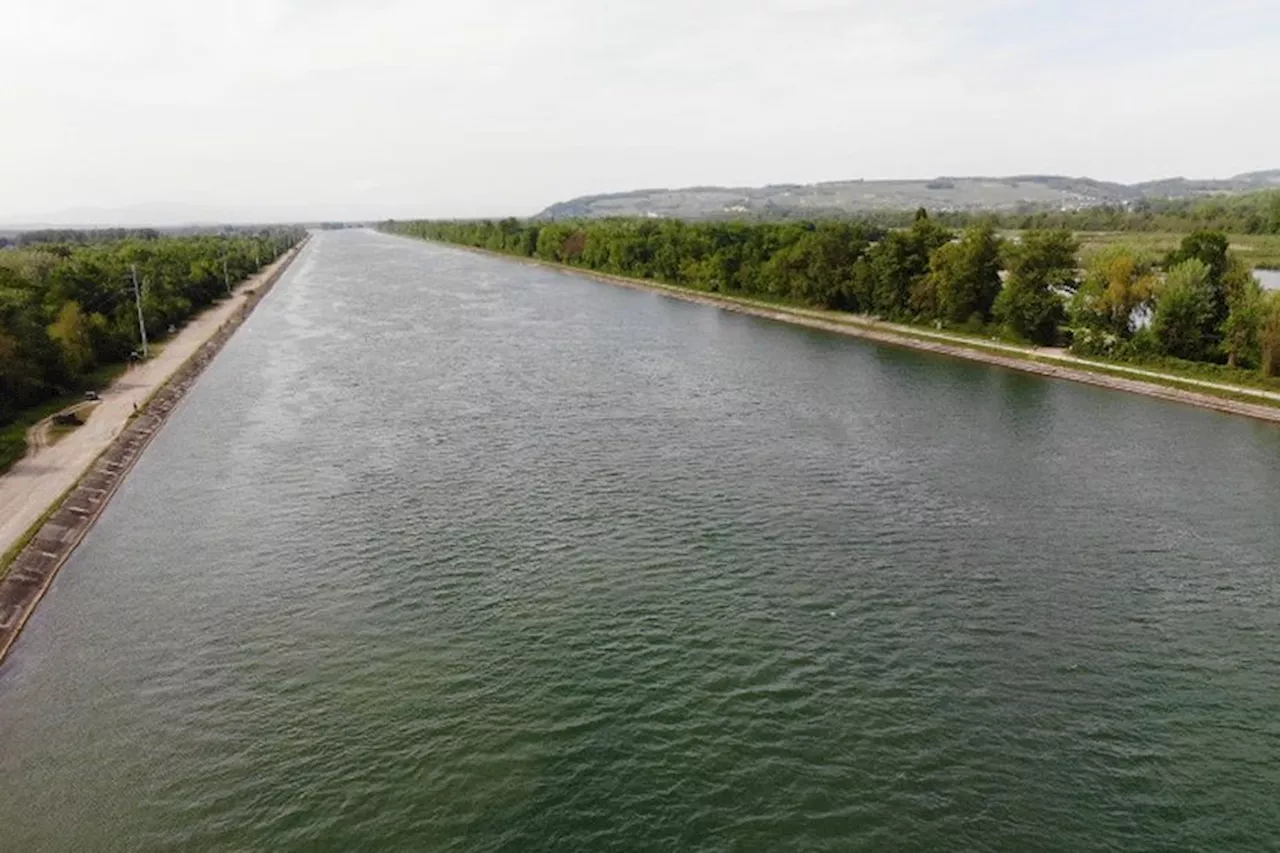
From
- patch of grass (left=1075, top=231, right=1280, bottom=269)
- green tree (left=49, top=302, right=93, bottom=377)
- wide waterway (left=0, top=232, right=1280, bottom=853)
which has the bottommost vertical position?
wide waterway (left=0, top=232, right=1280, bottom=853)

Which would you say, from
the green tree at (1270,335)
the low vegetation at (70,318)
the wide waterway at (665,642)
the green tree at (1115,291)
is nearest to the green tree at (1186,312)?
the green tree at (1115,291)

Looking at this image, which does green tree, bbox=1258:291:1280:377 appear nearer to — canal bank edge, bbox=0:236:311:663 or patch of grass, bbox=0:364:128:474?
canal bank edge, bbox=0:236:311:663

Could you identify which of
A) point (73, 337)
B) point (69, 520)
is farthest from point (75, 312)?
point (69, 520)

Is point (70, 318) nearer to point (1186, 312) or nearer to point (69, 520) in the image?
A: point (69, 520)

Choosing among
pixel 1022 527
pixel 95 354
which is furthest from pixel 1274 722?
pixel 95 354

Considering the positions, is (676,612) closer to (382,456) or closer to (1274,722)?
(1274,722)

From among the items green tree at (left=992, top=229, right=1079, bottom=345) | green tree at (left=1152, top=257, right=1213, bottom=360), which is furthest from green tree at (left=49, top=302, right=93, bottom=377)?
green tree at (left=1152, top=257, right=1213, bottom=360)

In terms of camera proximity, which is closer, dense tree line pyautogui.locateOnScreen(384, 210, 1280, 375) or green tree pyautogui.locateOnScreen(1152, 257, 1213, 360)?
green tree pyautogui.locateOnScreen(1152, 257, 1213, 360)
